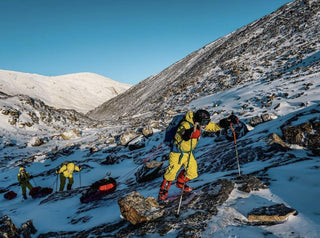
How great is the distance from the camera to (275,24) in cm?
3594

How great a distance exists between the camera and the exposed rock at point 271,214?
3562 millimetres

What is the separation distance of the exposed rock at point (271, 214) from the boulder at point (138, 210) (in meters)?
1.83

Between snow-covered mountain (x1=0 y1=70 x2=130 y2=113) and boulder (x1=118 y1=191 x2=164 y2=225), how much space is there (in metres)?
73.0

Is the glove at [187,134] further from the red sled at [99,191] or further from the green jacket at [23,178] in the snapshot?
the green jacket at [23,178]

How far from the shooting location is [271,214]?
362cm

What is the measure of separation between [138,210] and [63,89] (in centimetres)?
9379

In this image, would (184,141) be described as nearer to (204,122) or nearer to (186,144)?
(186,144)

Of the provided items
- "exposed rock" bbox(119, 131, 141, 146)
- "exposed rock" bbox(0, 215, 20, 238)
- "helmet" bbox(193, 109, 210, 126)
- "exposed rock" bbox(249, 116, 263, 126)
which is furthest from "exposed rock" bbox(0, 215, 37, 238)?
"exposed rock" bbox(119, 131, 141, 146)

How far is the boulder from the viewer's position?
14.4 ft

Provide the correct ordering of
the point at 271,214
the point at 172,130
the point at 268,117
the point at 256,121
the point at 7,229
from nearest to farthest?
1. the point at 271,214
2. the point at 7,229
3. the point at 172,130
4. the point at 268,117
5. the point at 256,121

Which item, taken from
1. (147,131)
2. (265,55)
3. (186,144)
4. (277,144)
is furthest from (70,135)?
(265,55)

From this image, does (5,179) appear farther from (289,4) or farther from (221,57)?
(289,4)

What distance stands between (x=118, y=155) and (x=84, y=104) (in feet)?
238

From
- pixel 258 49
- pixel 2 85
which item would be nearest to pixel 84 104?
pixel 2 85
